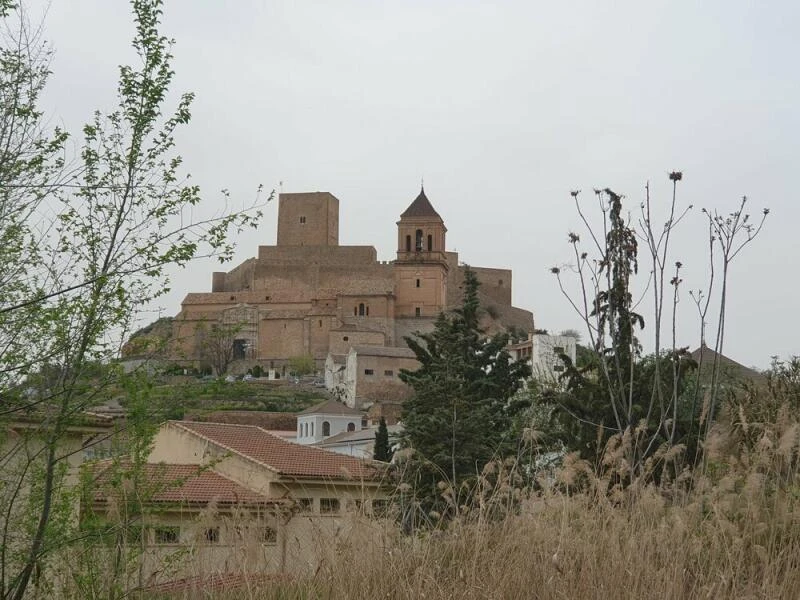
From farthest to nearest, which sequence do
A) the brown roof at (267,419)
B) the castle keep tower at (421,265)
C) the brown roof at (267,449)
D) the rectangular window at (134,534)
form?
the castle keep tower at (421,265) < the brown roof at (267,419) < the brown roof at (267,449) < the rectangular window at (134,534)

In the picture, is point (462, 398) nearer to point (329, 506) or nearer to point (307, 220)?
point (329, 506)

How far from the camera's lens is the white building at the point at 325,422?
45781 millimetres

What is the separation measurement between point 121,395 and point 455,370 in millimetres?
9681

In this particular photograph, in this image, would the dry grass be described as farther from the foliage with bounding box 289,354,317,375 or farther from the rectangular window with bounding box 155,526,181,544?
the foliage with bounding box 289,354,317,375

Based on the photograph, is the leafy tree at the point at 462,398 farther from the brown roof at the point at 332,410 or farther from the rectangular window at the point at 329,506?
the brown roof at the point at 332,410

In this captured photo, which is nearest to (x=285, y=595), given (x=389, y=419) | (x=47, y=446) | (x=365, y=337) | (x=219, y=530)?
(x=219, y=530)

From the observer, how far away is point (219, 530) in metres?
3.75

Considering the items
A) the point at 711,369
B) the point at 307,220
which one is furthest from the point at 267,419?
the point at 711,369

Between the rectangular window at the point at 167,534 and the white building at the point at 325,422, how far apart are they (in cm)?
3992

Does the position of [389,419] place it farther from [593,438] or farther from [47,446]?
[47,446]

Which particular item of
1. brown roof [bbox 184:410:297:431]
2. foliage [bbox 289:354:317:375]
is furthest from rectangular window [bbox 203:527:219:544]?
foliage [bbox 289:354:317:375]

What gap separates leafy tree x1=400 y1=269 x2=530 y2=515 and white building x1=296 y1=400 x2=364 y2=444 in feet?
91.3

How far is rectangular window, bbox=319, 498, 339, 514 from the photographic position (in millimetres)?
4145

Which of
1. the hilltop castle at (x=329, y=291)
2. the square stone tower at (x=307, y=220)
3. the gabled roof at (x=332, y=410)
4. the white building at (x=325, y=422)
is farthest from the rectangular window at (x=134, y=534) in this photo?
the square stone tower at (x=307, y=220)
